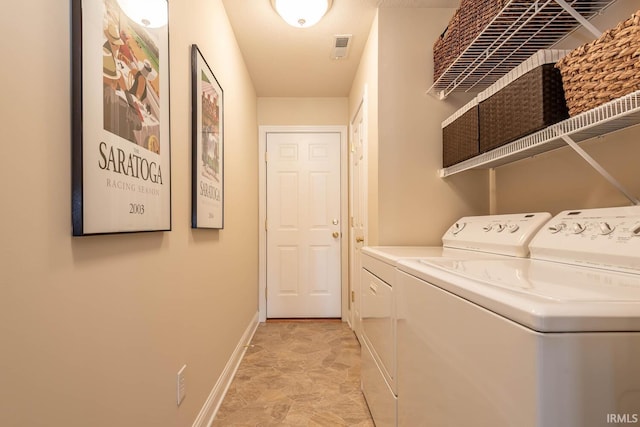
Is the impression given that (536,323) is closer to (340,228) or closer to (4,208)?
(4,208)

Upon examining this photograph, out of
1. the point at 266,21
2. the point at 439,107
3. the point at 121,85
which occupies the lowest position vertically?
the point at 121,85

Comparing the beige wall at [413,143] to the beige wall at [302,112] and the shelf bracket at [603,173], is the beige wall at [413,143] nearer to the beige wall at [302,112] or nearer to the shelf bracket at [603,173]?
the shelf bracket at [603,173]

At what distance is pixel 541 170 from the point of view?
161 cm

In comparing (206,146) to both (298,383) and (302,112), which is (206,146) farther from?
(302,112)

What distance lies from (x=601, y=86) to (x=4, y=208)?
1449 mm

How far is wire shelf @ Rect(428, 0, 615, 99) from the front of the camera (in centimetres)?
126

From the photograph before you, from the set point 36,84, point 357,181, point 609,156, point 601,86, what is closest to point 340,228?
point 357,181

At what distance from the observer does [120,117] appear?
0.90 m

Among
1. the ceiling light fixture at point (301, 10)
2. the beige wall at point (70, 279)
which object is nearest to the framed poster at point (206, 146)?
the beige wall at point (70, 279)

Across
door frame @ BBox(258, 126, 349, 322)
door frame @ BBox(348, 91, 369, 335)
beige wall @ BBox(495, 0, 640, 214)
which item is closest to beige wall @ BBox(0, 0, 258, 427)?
door frame @ BBox(348, 91, 369, 335)

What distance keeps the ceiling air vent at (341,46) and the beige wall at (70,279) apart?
44.2 inches

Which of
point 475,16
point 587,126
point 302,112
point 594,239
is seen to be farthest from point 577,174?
point 302,112

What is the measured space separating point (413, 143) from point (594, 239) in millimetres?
1274

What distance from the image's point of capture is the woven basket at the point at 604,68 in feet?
2.79
